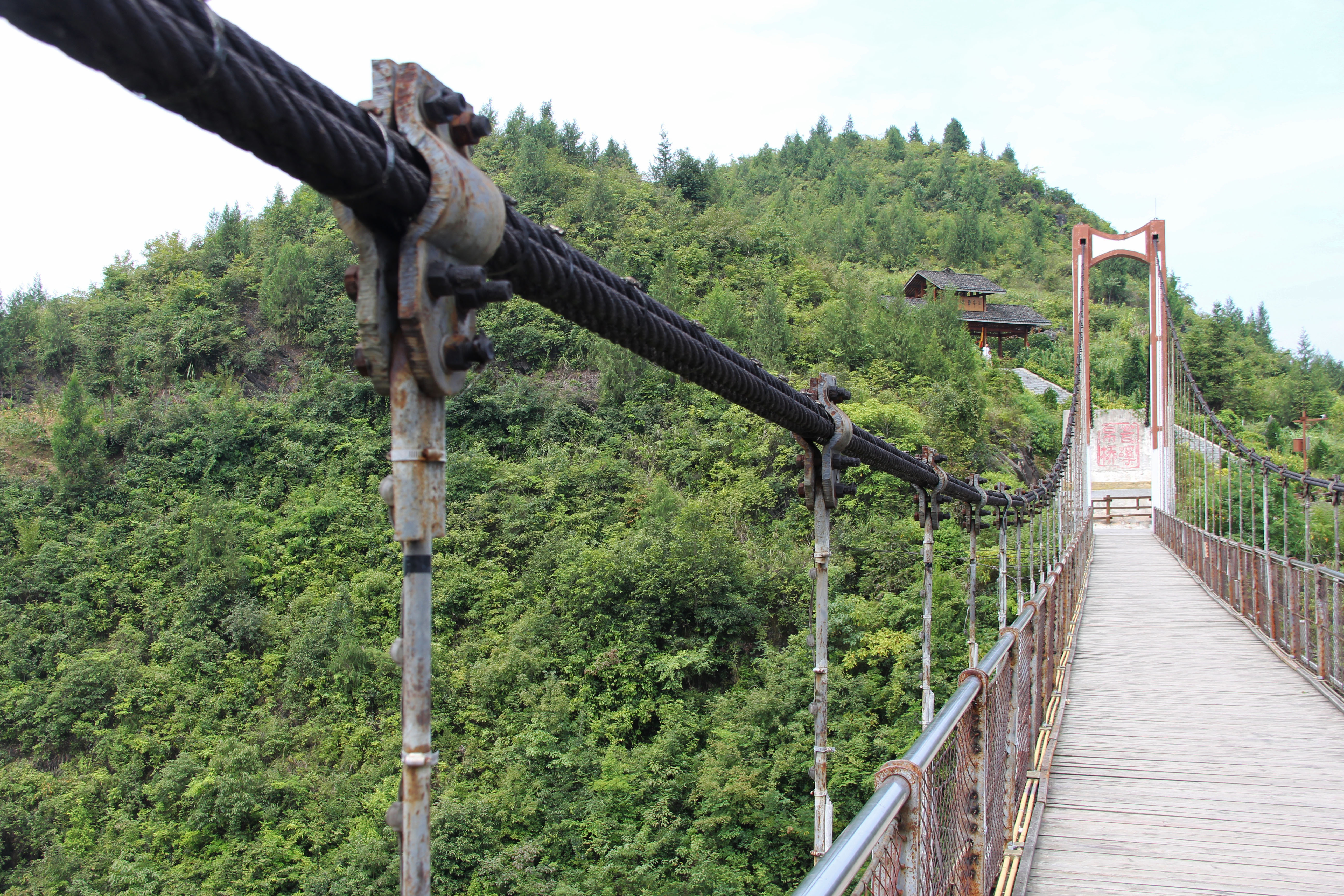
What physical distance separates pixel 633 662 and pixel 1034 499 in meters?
6.08

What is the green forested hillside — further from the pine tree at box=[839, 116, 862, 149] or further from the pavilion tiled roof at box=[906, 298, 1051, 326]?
the pine tree at box=[839, 116, 862, 149]

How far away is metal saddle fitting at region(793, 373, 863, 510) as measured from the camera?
3412mm

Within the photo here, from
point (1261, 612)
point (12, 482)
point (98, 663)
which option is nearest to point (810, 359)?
point (1261, 612)

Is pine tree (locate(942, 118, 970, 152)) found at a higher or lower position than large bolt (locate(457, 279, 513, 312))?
higher

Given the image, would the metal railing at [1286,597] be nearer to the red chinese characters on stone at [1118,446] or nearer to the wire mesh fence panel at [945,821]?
the wire mesh fence panel at [945,821]

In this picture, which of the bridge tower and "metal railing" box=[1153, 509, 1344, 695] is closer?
"metal railing" box=[1153, 509, 1344, 695]

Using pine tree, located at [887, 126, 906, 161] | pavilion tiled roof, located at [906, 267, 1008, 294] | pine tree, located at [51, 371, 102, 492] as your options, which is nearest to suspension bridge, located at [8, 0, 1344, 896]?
pine tree, located at [51, 371, 102, 492]

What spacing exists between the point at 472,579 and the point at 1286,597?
10.3 metres

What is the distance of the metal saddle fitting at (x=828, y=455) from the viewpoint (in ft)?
11.2

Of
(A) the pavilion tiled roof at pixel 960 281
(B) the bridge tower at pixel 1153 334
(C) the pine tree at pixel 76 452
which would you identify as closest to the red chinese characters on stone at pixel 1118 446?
(B) the bridge tower at pixel 1153 334

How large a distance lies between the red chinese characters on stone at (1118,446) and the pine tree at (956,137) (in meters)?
46.7

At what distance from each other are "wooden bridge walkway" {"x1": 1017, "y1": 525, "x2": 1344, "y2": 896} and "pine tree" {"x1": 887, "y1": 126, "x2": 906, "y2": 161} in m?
56.3

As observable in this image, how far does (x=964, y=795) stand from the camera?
2.35 metres

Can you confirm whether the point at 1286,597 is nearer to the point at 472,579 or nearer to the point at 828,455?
the point at 828,455
